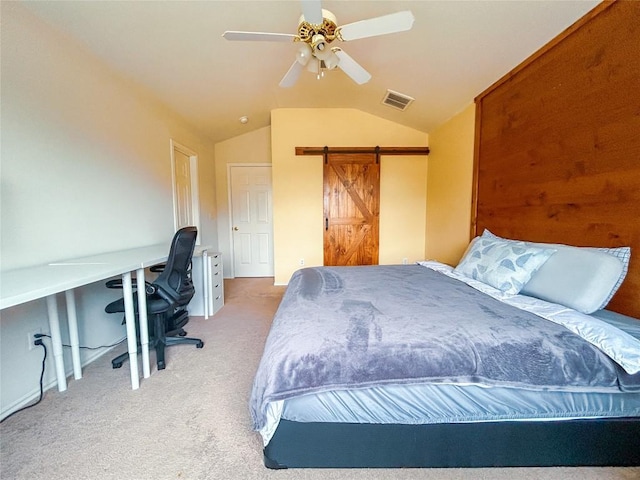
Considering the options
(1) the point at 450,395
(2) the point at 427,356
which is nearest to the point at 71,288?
(2) the point at 427,356

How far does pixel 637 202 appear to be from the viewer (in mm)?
1420

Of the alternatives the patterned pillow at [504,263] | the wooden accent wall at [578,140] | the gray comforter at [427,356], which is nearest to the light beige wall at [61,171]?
the gray comforter at [427,356]

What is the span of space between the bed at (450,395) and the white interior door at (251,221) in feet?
12.9

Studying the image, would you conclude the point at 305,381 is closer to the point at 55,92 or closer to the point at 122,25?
the point at 55,92

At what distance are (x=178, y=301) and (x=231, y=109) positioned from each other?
9.26 ft

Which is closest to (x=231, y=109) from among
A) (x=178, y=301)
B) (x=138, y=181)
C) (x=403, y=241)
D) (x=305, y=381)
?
(x=138, y=181)

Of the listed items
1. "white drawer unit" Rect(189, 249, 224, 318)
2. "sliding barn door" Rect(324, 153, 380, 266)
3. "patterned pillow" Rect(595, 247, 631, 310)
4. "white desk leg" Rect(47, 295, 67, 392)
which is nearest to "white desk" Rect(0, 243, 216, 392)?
"white desk leg" Rect(47, 295, 67, 392)

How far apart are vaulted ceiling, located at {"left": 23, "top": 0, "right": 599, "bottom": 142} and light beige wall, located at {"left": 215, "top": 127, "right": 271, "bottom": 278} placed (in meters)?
1.37

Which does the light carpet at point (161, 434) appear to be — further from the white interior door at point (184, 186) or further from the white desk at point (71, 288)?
the white interior door at point (184, 186)

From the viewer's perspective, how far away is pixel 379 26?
5.52 ft

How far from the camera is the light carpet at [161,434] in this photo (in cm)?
114

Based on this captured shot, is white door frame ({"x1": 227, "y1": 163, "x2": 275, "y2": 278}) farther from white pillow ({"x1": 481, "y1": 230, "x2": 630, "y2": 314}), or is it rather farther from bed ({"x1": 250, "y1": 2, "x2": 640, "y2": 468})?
white pillow ({"x1": 481, "y1": 230, "x2": 630, "y2": 314})

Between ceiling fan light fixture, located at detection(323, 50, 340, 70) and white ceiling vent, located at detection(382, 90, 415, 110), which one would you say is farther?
white ceiling vent, located at detection(382, 90, 415, 110)

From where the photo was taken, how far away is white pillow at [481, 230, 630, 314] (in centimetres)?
131
